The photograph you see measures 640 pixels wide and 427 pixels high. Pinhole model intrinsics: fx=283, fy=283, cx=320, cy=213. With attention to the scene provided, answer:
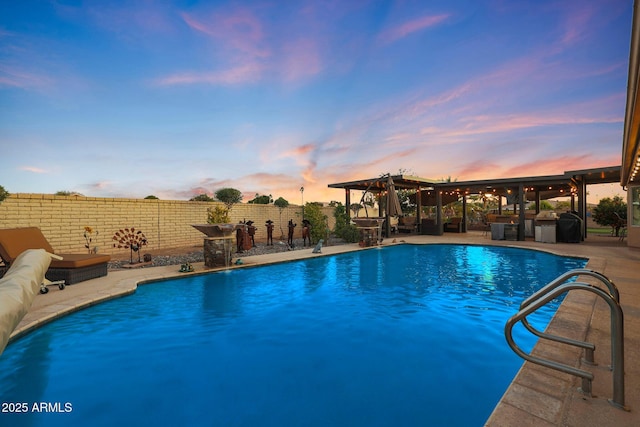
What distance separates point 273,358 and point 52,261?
18.8 feet

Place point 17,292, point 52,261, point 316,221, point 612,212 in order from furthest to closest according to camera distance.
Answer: point 612,212 → point 316,221 → point 52,261 → point 17,292

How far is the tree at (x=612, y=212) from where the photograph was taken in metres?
14.4

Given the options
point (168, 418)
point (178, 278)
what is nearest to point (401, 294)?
point (168, 418)

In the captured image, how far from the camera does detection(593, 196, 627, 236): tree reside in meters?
14.4

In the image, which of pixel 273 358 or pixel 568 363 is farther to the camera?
pixel 273 358

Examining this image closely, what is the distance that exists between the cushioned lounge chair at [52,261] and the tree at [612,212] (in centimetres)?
2086

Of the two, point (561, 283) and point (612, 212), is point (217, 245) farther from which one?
point (612, 212)

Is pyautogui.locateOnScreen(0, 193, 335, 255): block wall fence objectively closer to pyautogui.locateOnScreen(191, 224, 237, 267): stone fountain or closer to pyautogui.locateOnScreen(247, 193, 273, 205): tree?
pyautogui.locateOnScreen(191, 224, 237, 267): stone fountain

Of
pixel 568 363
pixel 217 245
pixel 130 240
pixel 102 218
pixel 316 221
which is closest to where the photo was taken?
pixel 568 363

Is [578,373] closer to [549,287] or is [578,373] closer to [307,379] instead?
[549,287]

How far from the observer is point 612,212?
49.0ft

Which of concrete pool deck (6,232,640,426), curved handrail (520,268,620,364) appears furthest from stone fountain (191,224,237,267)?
curved handrail (520,268,620,364)

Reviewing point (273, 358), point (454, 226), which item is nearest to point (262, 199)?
point (454, 226)

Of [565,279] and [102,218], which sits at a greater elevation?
[102,218]
